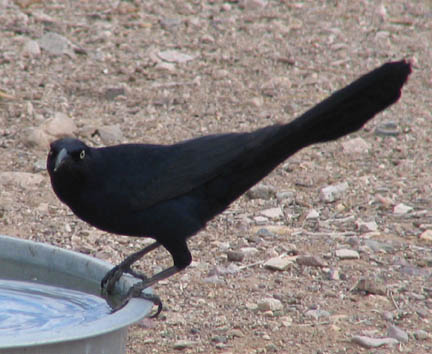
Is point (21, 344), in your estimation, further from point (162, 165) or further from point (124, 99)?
point (124, 99)

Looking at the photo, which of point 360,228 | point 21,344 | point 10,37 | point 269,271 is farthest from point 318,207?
point 10,37

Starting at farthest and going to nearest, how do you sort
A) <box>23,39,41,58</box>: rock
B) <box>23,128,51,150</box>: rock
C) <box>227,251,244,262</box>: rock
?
<box>23,39,41,58</box>: rock < <box>23,128,51,150</box>: rock < <box>227,251,244,262</box>: rock

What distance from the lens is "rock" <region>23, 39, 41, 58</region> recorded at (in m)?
8.79

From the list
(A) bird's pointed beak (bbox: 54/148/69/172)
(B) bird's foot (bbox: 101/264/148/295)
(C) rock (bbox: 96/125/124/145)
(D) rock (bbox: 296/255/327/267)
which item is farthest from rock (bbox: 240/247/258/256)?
(C) rock (bbox: 96/125/124/145)

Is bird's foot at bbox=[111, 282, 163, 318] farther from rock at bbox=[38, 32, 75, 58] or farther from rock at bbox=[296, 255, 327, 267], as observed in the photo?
rock at bbox=[38, 32, 75, 58]

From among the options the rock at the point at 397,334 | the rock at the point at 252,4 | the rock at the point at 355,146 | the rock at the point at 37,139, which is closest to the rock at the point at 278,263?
the rock at the point at 397,334

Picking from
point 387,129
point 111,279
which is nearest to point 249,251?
point 111,279

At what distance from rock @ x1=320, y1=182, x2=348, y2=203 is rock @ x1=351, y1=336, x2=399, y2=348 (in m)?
1.90

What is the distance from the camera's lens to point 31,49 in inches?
348

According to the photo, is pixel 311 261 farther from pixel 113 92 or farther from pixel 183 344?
pixel 113 92

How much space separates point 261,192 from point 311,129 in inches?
90.5

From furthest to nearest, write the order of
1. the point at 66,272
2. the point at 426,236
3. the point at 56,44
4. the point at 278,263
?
the point at 56,44 < the point at 426,236 < the point at 278,263 < the point at 66,272

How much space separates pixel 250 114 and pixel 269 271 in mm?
2811

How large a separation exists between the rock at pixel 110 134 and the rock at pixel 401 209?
84.7 inches
